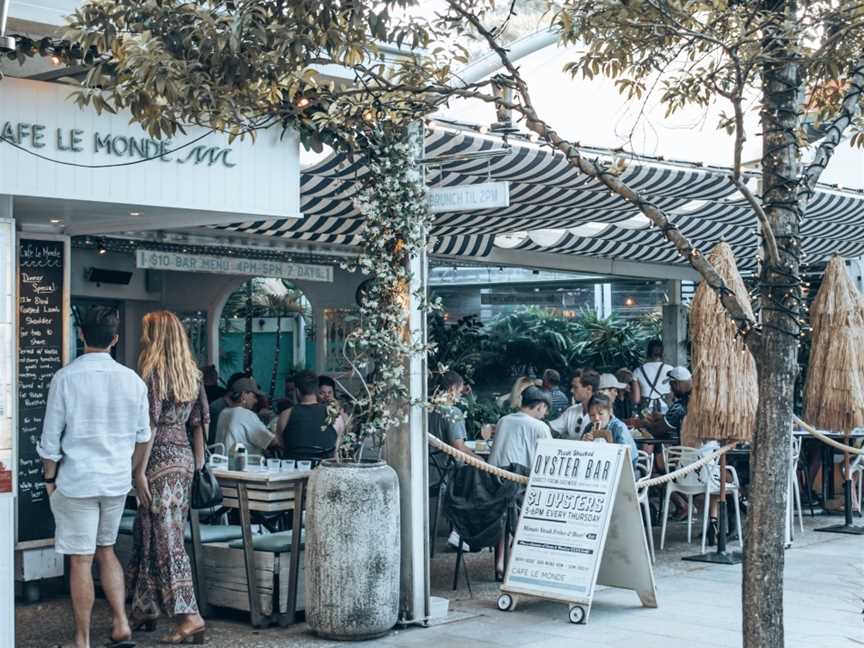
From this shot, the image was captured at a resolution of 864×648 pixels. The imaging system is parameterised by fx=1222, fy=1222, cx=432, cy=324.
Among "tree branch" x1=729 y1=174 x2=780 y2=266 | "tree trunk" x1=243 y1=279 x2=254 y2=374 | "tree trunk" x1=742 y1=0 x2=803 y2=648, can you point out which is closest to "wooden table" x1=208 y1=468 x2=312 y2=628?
"tree trunk" x1=742 y1=0 x2=803 y2=648

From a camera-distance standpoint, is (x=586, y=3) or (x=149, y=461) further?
(x=149, y=461)

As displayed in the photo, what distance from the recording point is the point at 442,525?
11.1 metres

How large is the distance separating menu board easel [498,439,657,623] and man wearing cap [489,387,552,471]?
2.10 feet

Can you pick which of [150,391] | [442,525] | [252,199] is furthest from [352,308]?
[150,391]

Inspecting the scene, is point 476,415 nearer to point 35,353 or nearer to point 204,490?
point 35,353

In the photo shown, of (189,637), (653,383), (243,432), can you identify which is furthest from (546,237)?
(189,637)

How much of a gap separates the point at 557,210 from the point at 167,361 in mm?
5726

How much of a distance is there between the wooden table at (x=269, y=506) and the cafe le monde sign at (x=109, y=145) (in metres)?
1.98

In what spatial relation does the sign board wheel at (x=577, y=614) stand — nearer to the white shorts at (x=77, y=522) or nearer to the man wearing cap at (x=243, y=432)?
the white shorts at (x=77, y=522)

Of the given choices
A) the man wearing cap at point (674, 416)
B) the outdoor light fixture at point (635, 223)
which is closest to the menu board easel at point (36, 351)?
the man wearing cap at point (674, 416)

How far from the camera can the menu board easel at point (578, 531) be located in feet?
25.5

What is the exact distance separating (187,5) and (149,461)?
263cm

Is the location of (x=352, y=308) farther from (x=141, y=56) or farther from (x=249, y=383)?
(x=141, y=56)

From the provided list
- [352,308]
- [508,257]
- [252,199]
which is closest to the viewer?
[252,199]
